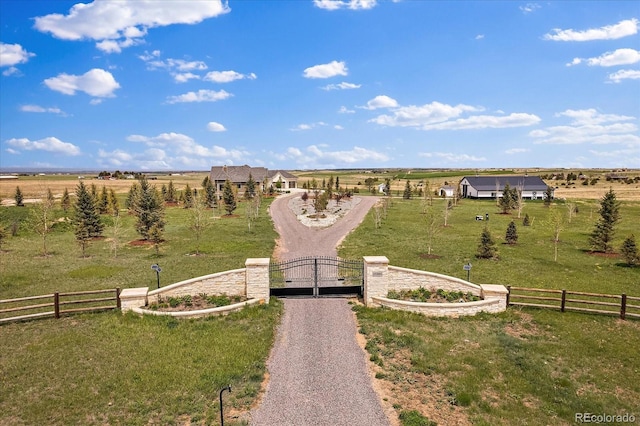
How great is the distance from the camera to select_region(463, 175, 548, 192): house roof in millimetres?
84325

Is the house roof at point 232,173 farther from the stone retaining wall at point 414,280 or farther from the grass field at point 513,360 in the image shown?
the stone retaining wall at point 414,280

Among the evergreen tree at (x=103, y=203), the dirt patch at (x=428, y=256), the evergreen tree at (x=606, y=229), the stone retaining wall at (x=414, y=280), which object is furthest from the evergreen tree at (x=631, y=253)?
the evergreen tree at (x=103, y=203)

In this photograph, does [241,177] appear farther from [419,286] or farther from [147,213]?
[419,286]

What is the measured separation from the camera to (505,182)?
8425cm

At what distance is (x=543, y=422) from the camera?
32.2 ft

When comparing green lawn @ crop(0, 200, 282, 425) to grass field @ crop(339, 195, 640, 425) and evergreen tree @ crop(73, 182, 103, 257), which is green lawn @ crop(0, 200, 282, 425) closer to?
grass field @ crop(339, 195, 640, 425)

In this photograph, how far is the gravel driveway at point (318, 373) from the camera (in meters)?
10.1

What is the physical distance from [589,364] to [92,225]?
4317cm

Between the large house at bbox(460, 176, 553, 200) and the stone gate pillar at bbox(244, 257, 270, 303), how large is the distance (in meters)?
74.8

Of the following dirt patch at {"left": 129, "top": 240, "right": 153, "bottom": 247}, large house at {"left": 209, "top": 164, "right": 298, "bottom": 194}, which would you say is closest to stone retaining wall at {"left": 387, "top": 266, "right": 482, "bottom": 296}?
dirt patch at {"left": 129, "top": 240, "right": 153, "bottom": 247}

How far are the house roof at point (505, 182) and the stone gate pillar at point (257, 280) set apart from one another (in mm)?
78110

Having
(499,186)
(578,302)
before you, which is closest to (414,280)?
(578,302)

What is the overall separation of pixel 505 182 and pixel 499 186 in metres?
1.96

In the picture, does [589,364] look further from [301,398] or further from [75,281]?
[75,281]
